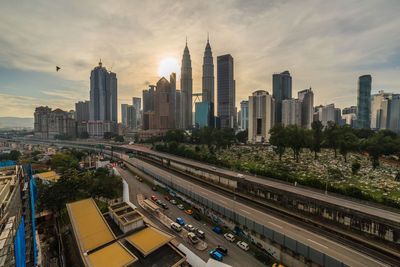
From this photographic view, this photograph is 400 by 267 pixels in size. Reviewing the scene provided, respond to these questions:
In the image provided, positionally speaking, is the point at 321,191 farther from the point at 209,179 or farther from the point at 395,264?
the point at 209,179

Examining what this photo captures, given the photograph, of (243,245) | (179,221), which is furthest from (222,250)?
(179,221)

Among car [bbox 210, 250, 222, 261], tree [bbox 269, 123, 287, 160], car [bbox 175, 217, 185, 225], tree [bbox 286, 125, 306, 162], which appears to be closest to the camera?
car [bbox 210, 250, 222, 261]

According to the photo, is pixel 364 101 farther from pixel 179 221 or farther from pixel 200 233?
pixel 179 221

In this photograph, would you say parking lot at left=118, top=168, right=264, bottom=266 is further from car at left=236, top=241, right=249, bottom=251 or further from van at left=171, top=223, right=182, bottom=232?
van at left=171, top=223, right=182, bottom=232

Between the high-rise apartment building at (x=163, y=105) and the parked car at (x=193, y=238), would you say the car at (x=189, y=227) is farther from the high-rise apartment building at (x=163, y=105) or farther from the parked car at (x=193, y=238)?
the high-rise apartment building at (x=163, y=105)

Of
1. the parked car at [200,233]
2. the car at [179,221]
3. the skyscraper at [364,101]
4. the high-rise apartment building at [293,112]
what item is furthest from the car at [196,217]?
the skyscraper at [364,101]

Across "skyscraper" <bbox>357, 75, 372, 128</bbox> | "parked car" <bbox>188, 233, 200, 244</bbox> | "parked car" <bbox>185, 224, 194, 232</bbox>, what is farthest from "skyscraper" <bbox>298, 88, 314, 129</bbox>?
"parked car" <bbox>188, 233, 200, 244</bbox>
